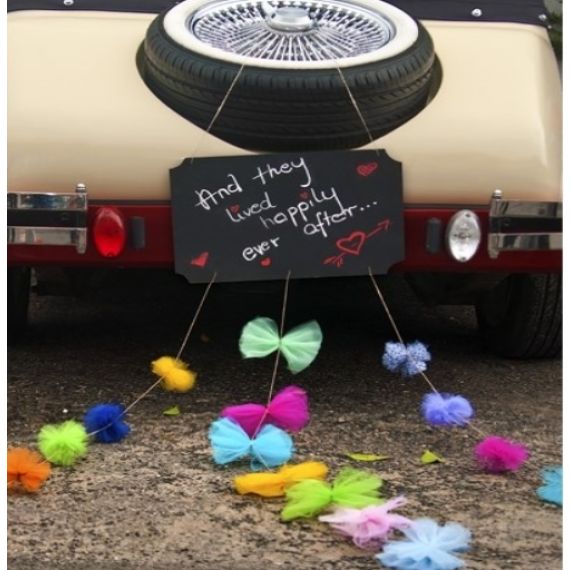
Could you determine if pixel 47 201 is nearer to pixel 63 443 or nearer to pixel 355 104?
pixel 63 443

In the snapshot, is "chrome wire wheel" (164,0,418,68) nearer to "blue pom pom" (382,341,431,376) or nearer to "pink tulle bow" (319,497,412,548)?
"blue pom pom" (382,341,431,376)

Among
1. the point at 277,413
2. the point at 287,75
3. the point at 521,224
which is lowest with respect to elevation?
the point at 277,413

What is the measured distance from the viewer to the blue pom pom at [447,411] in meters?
3.35

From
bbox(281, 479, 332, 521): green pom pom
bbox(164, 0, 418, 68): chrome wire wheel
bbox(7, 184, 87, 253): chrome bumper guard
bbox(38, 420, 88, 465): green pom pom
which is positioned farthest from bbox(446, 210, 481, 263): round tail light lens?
bbox(38, 420, 88, 465): green pom pom

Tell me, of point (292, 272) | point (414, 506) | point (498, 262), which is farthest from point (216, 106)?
point (414, 506)

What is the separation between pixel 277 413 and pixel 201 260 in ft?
1.64

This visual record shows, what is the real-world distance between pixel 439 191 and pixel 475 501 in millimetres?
979

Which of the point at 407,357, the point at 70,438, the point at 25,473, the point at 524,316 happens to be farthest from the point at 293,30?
the point at 25,473

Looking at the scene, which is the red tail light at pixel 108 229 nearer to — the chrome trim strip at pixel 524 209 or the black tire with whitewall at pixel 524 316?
the chrome trim strip at pixel 524 209

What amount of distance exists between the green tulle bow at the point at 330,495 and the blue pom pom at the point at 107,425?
24.5 inches

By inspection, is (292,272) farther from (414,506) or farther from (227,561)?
(227,561)

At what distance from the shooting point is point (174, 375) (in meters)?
3.52

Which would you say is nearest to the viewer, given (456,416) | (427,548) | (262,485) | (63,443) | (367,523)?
(427,548)

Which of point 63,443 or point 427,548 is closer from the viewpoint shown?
point 427,548
